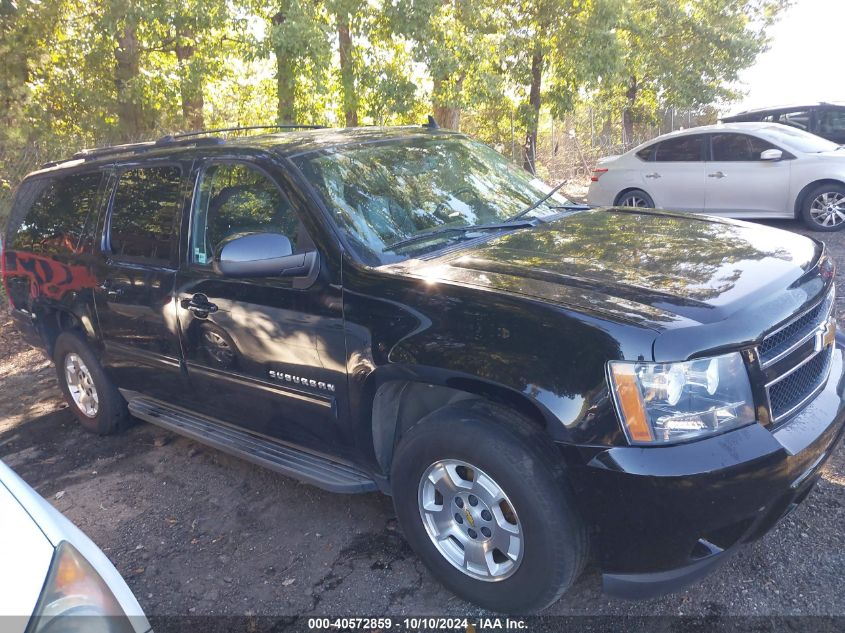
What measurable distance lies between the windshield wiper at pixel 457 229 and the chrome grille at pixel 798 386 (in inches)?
60.2

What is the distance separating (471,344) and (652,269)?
34.0 inches

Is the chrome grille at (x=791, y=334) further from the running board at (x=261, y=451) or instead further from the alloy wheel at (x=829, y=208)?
the alloy wheel at (x=829, y=208)

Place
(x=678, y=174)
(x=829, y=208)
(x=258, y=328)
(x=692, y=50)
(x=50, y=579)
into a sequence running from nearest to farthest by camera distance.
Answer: (x=50, y=579), (x=258, y=328), (x=829, y=208), (x=678, y=174), (x=692, y=50)

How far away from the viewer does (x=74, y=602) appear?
176cm

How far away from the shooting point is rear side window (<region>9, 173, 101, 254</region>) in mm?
4848

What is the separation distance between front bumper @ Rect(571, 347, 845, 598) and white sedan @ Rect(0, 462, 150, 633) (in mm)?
1532

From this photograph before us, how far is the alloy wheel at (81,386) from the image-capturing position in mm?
5156

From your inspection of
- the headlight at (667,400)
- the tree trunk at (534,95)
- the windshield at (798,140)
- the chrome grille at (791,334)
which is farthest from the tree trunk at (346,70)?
the headlight at (667,400)

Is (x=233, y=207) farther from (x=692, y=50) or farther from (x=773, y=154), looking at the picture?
(x=692, y=50)

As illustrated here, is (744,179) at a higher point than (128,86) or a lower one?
lower

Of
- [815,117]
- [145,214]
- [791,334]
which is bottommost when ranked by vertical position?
[791,334]

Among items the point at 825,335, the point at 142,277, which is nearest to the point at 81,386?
the point at 142,277

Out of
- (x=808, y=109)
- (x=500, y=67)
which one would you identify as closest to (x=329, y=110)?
→ (x=500, y=67)

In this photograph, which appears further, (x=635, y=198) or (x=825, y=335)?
(x=635, y=198)
